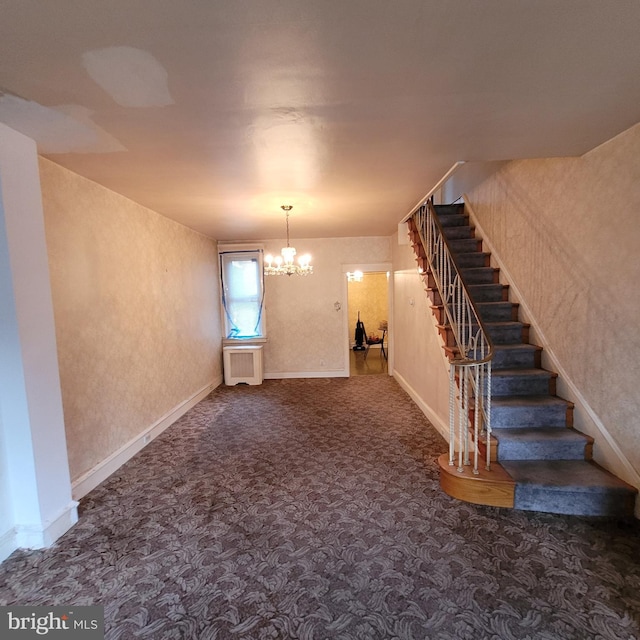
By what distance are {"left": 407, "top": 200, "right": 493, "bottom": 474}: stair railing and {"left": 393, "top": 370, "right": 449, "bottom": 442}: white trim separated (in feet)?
0.75

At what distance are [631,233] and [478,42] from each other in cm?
176

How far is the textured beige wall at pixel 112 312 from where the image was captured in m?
2.56

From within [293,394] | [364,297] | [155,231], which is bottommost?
[293,394]

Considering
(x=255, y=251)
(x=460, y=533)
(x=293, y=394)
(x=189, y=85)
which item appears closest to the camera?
(x=189, y=85)

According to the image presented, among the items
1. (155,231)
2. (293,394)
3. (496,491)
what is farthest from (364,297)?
(496,491)

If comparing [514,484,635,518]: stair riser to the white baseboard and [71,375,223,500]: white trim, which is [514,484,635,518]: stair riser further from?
[71,375,223,500]: white trim

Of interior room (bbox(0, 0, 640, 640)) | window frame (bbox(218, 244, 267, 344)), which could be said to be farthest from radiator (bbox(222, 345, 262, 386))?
interior room (bbox(0, 0, 640, 640))

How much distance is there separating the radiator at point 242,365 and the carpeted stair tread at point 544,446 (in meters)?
4.14

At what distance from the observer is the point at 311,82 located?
155 centimetres

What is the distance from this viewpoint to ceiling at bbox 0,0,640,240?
3.87 ft

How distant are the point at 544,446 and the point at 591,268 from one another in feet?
4.76

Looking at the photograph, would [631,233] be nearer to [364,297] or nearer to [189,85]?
[189,85]

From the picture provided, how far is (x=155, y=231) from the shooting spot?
13.0 feet

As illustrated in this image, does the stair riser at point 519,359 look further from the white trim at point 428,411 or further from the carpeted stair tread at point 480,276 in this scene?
the carpeted stair tread at point 480,276
